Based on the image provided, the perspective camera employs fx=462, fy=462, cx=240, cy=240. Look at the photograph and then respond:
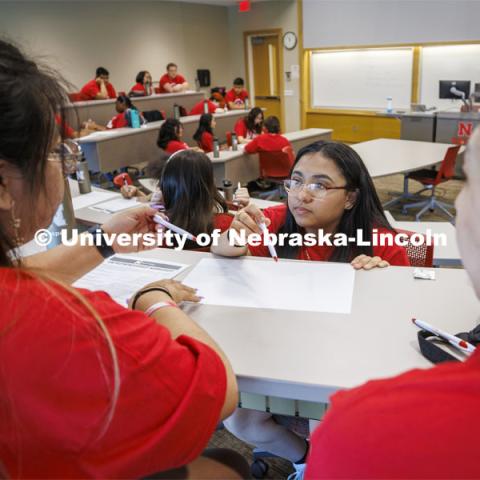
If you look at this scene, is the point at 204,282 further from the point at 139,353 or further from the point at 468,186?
the point at 468,186

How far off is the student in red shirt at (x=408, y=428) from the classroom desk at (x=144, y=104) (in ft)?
22.0

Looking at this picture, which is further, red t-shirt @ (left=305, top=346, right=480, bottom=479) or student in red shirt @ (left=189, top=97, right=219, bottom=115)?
student in red shirt @ (left=189, top=97, right=219, bottom=115)

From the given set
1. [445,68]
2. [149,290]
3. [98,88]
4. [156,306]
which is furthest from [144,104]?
[156,306]

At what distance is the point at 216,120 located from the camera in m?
7.32

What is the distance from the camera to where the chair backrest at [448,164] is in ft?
14.5

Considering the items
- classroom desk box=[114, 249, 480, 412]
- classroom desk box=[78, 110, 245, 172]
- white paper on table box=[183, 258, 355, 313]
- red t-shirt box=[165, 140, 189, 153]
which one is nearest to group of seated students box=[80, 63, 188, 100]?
classroom desk box=[78, 110, 245, 172]

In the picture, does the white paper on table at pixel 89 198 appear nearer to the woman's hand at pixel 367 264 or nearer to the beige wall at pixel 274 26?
the woman's hand at pixel 367 264

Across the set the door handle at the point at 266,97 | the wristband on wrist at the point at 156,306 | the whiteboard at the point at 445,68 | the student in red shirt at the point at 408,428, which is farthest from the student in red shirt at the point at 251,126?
→ the student in red shirt at the point at 408,428

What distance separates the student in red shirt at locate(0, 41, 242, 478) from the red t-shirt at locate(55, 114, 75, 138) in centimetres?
2

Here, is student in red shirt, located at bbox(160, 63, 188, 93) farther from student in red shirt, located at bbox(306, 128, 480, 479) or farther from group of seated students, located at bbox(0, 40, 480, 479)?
student in red shirt, located at bbox(306, 128, 480, 479)

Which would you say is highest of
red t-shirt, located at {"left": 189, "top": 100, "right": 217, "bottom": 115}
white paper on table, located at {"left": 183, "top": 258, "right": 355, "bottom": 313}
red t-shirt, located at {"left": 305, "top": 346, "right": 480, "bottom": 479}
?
red t-shirt, located at {"left": 189, "top": 100, "right": 217, "bottom": 115}

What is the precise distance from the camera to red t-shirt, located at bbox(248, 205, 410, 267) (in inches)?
69.3

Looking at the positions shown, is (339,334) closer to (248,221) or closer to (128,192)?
(248,221)

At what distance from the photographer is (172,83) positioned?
8.83 meters
